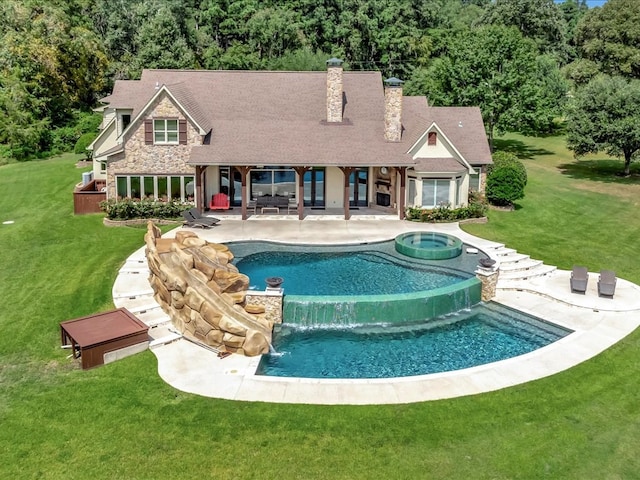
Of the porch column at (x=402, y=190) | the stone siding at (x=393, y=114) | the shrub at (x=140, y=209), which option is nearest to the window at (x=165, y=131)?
the shrub at (x=140, y=209)

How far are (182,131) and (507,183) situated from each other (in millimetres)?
18480

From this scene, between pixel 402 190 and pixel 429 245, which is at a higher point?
pixel 402 190

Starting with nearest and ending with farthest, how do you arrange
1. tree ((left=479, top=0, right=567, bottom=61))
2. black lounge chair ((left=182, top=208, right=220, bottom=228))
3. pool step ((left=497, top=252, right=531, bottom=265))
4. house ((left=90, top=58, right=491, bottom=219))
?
pool step ((left=497, top=252, right=531, bottom=265)) → black lounge chair ((left=182, top=208, right=220, bottom=228)) → house ((left=90, top=58, right=491, bottom=219)) → tree ((left=479, top=0, right=567, bottom=61))

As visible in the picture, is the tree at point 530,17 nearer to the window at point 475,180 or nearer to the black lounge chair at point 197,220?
the window at point 475,180

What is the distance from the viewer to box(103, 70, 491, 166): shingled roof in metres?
30.8

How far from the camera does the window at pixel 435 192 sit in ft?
104

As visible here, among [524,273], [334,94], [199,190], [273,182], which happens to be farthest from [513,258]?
[199,190]

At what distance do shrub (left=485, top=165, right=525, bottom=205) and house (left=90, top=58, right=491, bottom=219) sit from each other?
1065 millimetres

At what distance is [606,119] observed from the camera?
40.2 metres

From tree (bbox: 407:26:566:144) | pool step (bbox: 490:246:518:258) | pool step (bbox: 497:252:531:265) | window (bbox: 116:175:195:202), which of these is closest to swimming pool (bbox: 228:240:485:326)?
pool step (bbox: 490:246:518:258)

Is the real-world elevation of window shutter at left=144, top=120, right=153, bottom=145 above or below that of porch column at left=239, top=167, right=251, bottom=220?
above

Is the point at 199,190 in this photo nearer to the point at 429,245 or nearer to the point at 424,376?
the point at 429,245

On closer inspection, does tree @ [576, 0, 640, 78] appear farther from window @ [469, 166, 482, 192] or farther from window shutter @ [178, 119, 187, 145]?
window shutter @ [178, 119, 187, 145]

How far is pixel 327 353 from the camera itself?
16688 mm
